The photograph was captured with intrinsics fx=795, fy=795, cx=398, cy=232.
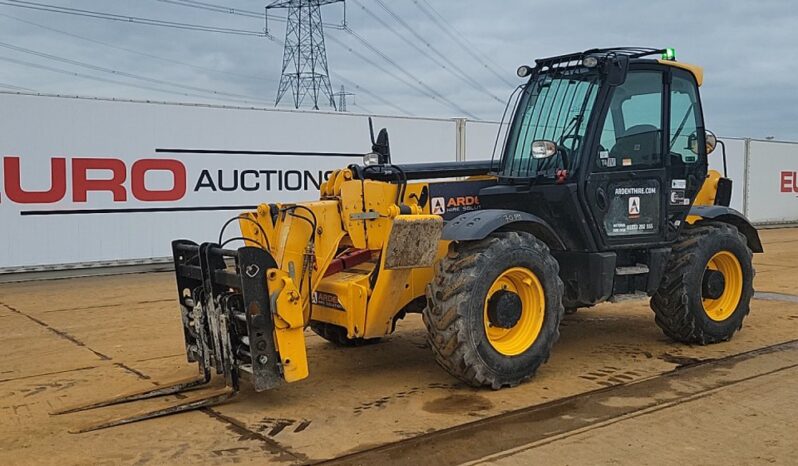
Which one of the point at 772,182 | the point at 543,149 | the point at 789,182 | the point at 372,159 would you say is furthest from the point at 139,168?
the point at 789,182

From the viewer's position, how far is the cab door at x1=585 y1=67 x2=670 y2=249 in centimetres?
644

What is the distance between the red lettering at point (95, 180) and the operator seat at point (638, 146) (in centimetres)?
917

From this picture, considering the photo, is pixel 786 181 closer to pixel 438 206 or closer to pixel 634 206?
pixel 634 206

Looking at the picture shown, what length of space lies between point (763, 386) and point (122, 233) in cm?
1044

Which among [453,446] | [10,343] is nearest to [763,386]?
[453,446]

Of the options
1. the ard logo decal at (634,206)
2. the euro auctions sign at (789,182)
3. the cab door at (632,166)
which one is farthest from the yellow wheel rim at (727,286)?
the euro auctions sign at (789,182)

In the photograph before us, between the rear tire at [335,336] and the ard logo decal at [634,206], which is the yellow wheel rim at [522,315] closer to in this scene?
the ard logo decal at [634,206]

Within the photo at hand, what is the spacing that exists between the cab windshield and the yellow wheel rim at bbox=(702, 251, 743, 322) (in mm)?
1988

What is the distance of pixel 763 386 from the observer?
5.79 metres

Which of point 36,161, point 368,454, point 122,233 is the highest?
point 36,161

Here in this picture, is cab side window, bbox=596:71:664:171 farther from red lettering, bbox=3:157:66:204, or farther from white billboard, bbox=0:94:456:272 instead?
red lettering, bbox=3:157:66:204

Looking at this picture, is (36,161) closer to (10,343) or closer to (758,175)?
(10,343)

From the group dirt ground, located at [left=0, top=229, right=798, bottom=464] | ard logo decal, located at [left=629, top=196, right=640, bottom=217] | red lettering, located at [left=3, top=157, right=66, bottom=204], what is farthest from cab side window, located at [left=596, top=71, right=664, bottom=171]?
red lettering, located at [left=3, top=157, right=66, bottom=204]

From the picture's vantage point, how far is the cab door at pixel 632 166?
6.44 m
